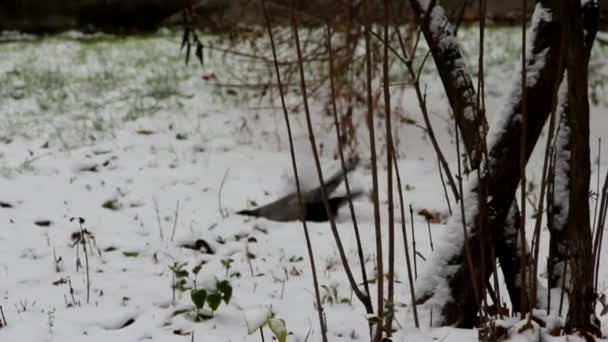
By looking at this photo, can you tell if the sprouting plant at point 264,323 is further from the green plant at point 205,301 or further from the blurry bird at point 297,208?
the blurry bird at point 297,208

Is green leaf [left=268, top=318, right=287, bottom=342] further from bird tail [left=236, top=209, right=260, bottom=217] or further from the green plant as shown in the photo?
bird tail [left=236, top=209, right=260, bottom=217]

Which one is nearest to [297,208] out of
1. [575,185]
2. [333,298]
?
[333,298]

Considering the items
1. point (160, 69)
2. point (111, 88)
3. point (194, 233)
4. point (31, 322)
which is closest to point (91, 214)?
point (194, 233)

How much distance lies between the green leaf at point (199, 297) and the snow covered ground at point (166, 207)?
7 cm

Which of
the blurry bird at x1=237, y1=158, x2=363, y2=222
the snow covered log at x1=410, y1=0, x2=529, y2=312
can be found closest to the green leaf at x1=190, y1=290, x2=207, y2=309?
the snow covered log at x1=410, y1=0, x2=529, y2=312

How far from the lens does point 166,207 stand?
174 inches

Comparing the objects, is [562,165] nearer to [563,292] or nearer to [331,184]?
[563,292]

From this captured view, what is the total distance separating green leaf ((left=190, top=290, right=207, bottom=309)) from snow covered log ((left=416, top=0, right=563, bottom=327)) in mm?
801

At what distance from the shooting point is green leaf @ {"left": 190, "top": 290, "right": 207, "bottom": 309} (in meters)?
2.62

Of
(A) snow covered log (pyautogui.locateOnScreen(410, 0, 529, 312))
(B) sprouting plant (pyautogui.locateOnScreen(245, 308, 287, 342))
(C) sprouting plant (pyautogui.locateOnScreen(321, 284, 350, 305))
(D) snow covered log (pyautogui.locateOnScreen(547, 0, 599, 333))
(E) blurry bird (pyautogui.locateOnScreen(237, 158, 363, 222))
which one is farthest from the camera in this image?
(E) blurry bird (pyautogui.locateOnScreen(237, 158, 363, 222))

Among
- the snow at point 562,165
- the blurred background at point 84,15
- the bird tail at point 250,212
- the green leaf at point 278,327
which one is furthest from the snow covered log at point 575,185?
the blurred background at point 84,15

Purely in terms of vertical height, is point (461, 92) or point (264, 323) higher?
point (461, 92)

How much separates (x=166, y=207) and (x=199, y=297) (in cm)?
187

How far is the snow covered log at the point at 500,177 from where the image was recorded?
2236mm
